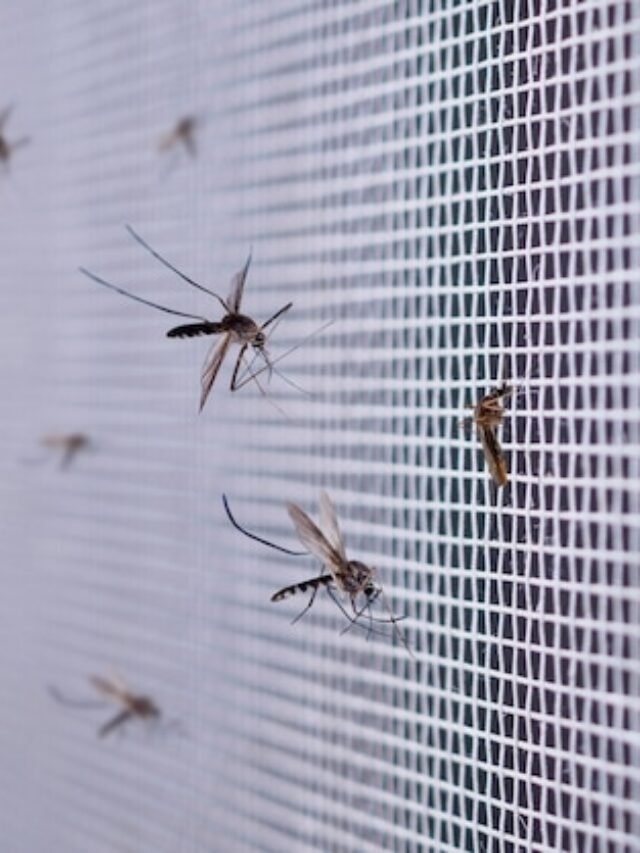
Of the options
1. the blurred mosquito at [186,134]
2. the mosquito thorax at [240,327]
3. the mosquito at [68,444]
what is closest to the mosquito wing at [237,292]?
the mosquito thorax at [240,327]

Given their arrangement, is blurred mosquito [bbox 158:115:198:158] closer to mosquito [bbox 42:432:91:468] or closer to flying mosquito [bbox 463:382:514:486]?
mosquito [bbox 42:432:91:468]

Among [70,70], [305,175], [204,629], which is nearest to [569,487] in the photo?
[305,175]

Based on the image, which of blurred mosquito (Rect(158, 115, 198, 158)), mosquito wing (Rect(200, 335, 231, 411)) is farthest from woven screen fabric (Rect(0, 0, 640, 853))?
mosquito wing (Rect(200, 335, 231, 411))

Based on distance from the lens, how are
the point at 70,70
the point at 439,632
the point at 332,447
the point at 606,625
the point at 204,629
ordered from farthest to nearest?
the point at 70,70
the point at 204,629
the point at 332,447
the point at 439,632
the point at 606,625

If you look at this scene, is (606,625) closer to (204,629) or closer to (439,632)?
(439,632)

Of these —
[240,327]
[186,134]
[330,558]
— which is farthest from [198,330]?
[186,134]

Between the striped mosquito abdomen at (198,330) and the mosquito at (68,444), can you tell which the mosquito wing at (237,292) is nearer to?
the striped mosquito abdomen at (198,330)

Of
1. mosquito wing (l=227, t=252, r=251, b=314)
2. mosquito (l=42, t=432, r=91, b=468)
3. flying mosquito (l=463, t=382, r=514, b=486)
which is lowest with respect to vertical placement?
flying mosquito (l=463, t=382, r=514, b=486)
